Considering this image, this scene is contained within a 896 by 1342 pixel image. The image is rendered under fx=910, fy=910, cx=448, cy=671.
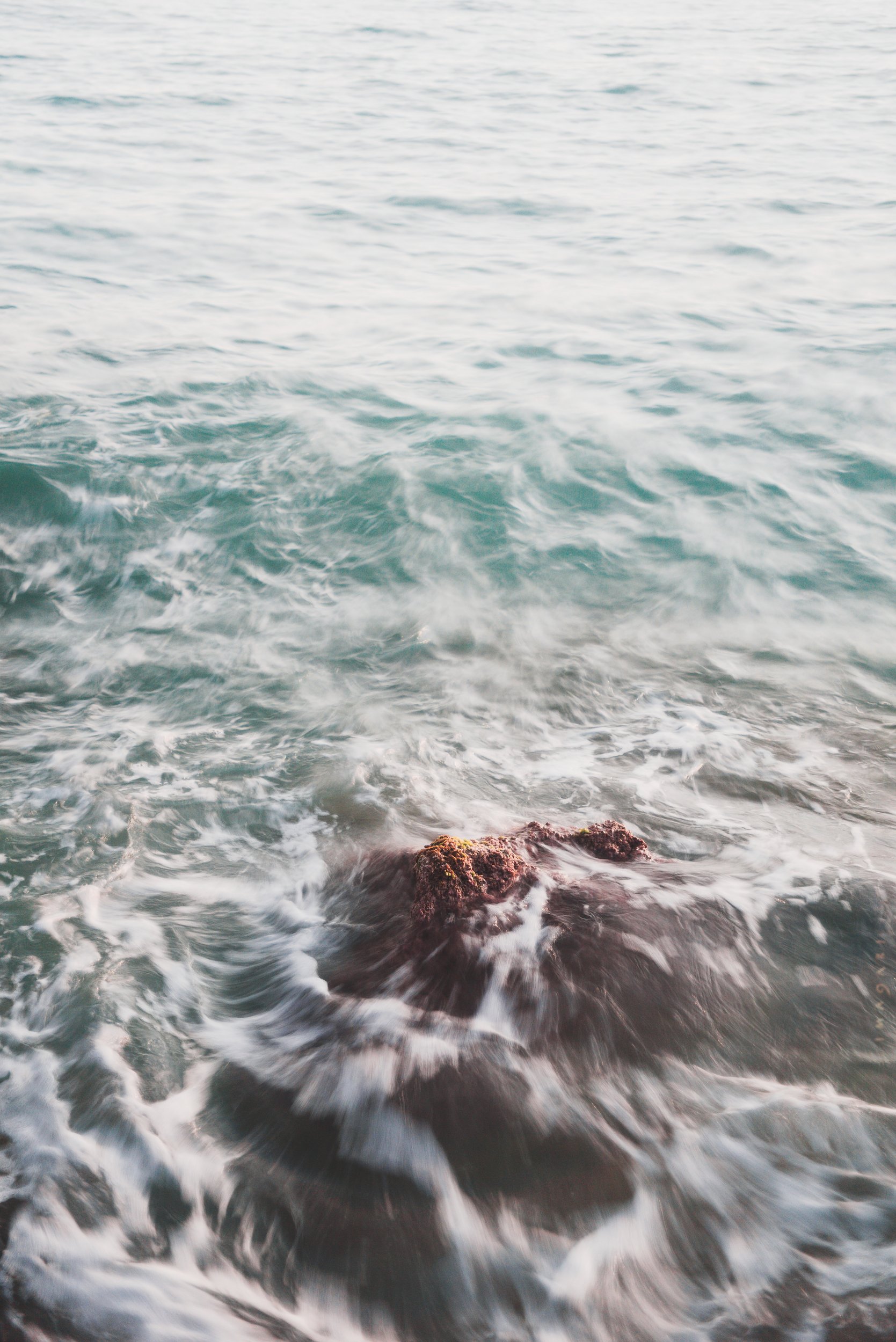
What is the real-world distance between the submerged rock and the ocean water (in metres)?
0.11

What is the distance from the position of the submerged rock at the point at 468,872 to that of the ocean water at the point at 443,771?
0.11 metres

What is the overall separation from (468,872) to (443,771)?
4.35ft

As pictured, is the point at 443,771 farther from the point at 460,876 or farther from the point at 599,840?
the point at 460,876

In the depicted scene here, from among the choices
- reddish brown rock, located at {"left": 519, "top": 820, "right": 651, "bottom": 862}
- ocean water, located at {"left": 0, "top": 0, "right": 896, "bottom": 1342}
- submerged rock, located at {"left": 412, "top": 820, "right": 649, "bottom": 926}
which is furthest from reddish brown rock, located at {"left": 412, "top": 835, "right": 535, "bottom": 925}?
reddish brown rock, located at {"left": 519, "top": 820, "right": 651, "bottom": 862}

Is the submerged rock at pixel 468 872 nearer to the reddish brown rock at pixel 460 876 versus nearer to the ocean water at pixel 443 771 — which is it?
the reddish brown rock at pixel 460 876

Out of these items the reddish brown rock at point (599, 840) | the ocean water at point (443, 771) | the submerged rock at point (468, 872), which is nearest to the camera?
the ocean water at point (443, 771)

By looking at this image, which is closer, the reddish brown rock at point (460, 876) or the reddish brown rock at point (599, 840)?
the reddish brown rock at point (460, 876)

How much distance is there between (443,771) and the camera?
4691 millimetres

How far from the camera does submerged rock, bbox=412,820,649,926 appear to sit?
10.9 ft

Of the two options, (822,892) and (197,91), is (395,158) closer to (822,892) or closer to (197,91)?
(197,91)

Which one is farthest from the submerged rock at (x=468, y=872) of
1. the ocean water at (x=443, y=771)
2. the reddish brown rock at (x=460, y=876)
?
the ocean water at (x=443, y=771)

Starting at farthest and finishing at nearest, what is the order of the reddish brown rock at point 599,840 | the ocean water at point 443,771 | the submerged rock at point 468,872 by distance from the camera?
the reddish brown rock at point 599,840 < the submerged rock at point 468,872 < the ocean water at point 443,771

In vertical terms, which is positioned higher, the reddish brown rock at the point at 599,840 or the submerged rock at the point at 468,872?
the submerged rock at the point at 468,872

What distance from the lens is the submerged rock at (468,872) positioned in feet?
10.9
